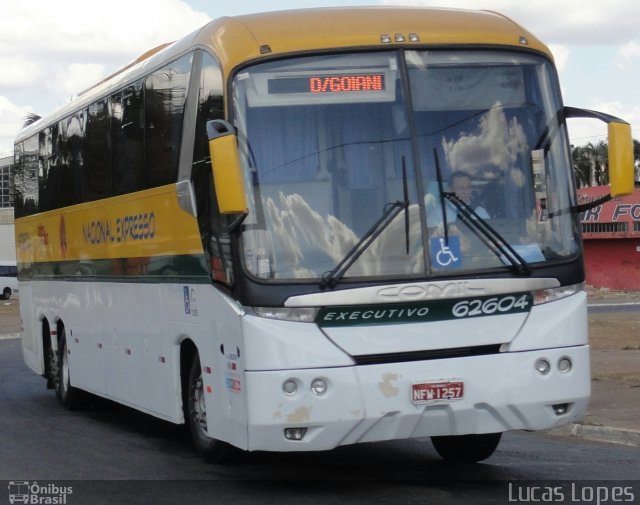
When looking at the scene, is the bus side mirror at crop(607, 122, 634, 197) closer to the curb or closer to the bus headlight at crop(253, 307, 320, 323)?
the bus headlight at crop(253, 307, 320, 323)

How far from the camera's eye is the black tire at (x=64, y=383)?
55.8ft

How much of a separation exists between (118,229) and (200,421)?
301 cm

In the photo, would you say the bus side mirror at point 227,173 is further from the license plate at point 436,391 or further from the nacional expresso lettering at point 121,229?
the nacional expresso lettering at point 121,229

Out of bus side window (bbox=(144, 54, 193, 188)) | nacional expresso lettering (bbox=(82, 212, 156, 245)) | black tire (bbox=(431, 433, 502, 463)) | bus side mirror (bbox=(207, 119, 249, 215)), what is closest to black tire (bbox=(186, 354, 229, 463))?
nacional expresso lettering (bbox=(82, 212, 156, 245))

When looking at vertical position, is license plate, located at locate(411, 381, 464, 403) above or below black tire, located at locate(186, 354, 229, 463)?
above

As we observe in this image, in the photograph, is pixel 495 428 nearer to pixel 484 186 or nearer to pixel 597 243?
pixel 484 186

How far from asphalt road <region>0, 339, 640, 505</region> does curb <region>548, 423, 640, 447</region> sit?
18cm

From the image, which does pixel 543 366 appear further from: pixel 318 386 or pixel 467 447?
pixel 467 447

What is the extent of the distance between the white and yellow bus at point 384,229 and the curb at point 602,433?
3.28m

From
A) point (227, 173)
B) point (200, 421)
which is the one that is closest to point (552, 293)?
point (227, 173)

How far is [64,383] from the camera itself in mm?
17391

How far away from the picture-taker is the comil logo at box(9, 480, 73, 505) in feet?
32.2

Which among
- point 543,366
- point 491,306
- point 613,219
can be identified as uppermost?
point 491,306

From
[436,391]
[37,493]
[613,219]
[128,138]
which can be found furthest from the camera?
[613,219]
